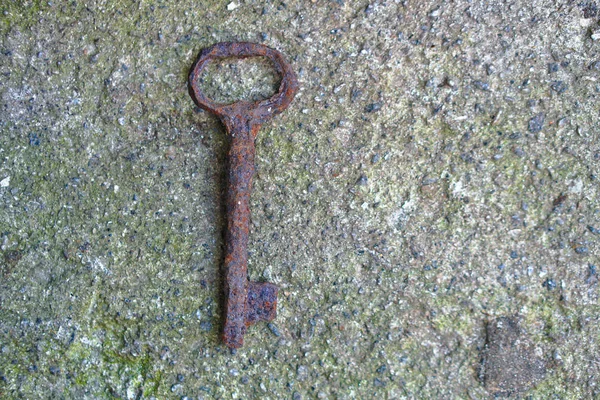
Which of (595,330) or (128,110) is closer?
(595,330)

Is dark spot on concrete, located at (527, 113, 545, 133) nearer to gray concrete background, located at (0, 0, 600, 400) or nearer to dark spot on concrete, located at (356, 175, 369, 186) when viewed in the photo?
gray concrete background, located at (0, 0, 600, 400)

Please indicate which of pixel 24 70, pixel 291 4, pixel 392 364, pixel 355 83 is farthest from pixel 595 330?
pixel 24 70

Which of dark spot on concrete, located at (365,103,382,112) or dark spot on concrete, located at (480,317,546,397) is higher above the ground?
dark spot on concrete, located at (365,103,382,112)

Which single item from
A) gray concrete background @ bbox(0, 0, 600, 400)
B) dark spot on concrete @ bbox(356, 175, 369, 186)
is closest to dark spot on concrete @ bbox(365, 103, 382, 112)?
gray concrete background @ bbox(0, 0, 600, 400)

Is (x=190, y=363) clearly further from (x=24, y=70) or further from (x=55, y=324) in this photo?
(x=24, y=70)

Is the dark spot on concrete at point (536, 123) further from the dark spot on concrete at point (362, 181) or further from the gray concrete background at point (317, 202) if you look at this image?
the dark spot on concrete at point (362, 181)

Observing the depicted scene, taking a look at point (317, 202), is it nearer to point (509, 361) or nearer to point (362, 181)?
point (362, 181)
